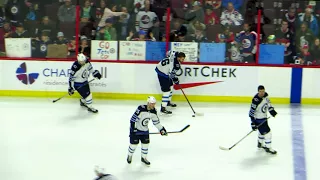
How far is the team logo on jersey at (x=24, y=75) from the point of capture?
38.2ft

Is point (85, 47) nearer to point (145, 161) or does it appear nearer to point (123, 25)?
point (123, 25)

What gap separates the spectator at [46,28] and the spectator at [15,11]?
1.22 feet

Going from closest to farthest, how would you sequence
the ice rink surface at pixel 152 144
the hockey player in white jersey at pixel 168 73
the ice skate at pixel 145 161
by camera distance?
1. the ice rink surface at pixel 152 144
2. the ice skate at pixel 145 161
3. the hockey player in white jersey at pixel 168 73

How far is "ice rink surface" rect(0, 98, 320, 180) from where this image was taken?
7.66 metres

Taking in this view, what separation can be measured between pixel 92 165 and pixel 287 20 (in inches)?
213

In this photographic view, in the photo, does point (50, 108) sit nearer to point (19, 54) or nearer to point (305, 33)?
point (19, 54)

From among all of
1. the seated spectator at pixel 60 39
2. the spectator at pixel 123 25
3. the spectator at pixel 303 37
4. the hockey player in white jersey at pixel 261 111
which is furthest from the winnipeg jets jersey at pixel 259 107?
the seated spectator at pixel 60 39

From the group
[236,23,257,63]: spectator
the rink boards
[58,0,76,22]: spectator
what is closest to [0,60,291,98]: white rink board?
the rink boards

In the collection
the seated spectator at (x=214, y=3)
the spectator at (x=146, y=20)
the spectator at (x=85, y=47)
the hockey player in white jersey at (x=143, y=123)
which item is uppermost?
the seated spectator at (x=214, y=3)

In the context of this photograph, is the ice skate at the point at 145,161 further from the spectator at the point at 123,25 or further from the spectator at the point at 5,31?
the spectator at the point at 5,31

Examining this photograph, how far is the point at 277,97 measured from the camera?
11.5 meters

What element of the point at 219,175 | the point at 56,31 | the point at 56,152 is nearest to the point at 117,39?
the point at 56,31

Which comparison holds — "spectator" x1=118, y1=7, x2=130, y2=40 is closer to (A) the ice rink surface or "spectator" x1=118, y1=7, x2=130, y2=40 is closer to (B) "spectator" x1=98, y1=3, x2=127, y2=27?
(B) "spectator" x1=98, y1=3, x2=127, y2=27

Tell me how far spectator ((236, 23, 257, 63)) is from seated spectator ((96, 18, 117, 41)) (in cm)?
227
